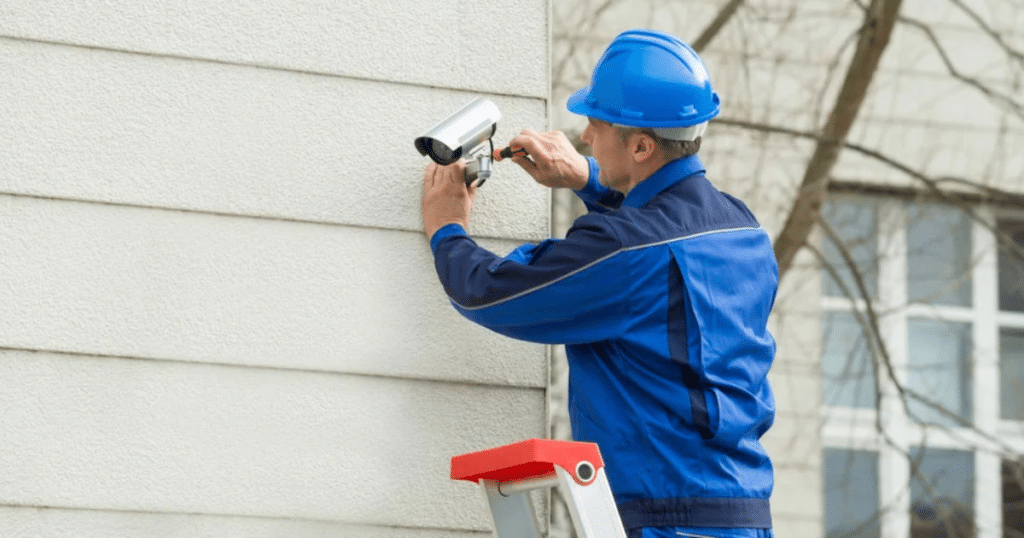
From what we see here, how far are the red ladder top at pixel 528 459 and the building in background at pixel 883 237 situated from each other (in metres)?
2.81

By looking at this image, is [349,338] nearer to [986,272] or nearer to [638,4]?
[638,4]

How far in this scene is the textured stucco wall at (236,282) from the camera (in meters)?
2.32

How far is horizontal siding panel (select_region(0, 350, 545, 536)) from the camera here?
2.29m

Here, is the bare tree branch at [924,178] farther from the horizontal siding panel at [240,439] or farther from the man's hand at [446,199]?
the horizontal siding panel at [240,439]

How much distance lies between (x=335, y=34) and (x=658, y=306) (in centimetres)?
89

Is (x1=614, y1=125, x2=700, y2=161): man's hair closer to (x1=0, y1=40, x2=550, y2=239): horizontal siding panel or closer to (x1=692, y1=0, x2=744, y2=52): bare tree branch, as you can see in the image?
(x1=0, y1=40, x2=550, y2=239): horizontal siding panel

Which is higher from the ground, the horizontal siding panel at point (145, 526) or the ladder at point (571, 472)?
the ladder at point (571, 472)

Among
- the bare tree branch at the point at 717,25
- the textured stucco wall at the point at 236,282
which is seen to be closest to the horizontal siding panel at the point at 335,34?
the textured stucco wall at the point at 236,282

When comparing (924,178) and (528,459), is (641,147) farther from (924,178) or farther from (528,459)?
(924,178)

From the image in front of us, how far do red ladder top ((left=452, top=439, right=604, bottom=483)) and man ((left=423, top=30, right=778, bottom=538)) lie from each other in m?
0.21

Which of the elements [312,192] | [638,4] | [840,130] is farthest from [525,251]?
[638,4]

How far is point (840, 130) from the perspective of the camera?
468 cm

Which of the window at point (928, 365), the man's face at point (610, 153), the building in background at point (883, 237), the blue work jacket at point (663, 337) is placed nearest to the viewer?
the blue work jacket at point (663, 337)

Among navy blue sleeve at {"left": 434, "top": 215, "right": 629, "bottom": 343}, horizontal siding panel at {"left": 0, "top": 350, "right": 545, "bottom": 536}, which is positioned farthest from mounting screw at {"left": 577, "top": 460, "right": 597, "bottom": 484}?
horizontal siding panel at {"left": 0, "top": 350, "right": 545, "bottom": 536}
